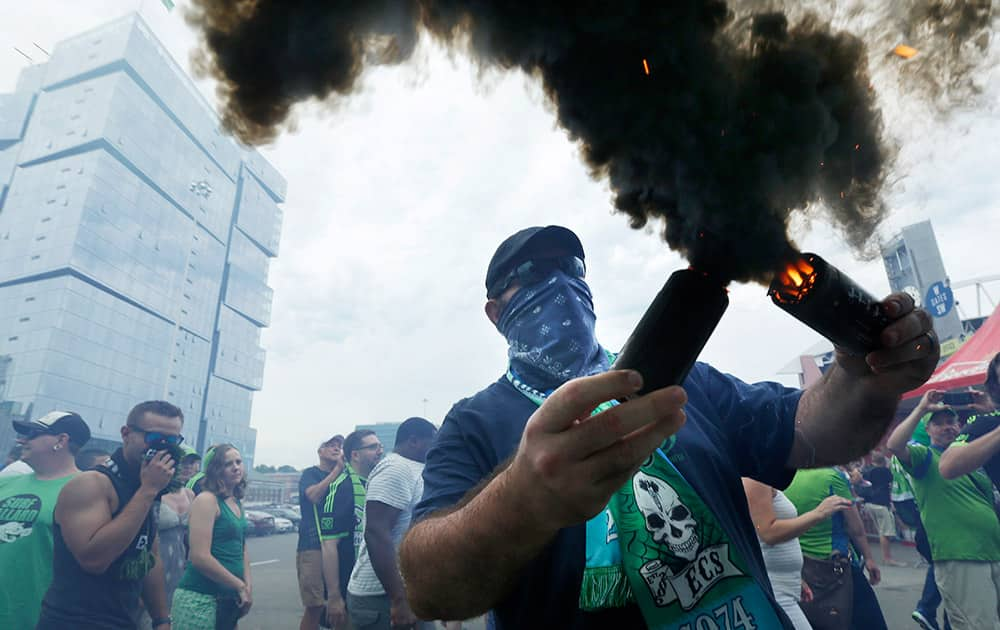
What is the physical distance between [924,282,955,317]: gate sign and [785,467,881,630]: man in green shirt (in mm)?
15764

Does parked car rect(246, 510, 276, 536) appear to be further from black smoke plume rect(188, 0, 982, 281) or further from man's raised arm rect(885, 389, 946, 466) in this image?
black smoke plume rect(188, 0, 982, 281)

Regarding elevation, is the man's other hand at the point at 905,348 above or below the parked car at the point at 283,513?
below

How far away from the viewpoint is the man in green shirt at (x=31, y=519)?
167 inches

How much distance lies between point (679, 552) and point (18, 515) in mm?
5493

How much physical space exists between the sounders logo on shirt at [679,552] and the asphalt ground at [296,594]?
6376 millimetres

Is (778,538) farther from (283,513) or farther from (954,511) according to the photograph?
(283,513)

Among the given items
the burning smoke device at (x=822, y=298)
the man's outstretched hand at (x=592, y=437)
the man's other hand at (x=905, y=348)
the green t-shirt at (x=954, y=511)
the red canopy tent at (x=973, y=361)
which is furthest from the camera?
the red canopy tent at (x=973, y=361)

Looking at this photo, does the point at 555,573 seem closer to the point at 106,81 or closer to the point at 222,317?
the point at 106,81

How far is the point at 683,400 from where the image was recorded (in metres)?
1.05

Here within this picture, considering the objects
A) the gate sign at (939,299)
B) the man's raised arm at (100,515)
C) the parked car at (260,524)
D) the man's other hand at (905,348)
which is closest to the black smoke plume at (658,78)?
the man's other hand at (905,348)

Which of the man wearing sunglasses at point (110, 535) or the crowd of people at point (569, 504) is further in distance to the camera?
the man wearing sunglasses at point (110, 535)

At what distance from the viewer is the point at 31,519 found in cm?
447

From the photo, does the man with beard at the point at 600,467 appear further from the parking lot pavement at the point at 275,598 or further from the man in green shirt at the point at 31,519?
the parking lot pavement at the point at 275,598

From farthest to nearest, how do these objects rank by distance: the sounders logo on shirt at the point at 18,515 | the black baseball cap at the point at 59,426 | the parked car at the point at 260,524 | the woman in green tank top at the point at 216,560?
the parked car at the point at 260,524 → the woman in green tank top at the point at 216,560 → the black baseball cap at the point at 59,426 → the sounders logo on shirt at the point at 18,515
